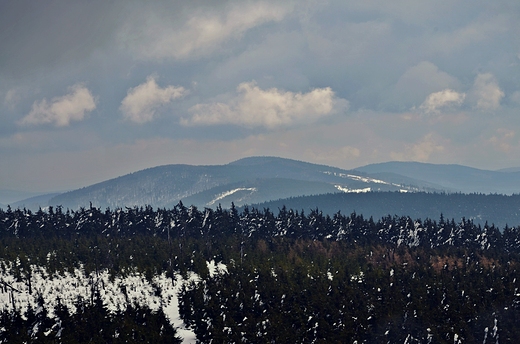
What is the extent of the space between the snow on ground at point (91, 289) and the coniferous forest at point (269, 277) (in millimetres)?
718

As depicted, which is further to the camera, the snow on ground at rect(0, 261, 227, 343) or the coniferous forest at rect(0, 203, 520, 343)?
the snow on ground at rect(0, 261, 227, 343)

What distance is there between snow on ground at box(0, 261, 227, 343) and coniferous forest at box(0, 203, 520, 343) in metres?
0.72

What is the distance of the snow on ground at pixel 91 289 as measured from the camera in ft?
329

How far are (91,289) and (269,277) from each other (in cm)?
3368

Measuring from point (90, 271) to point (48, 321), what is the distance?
3669 centimetres

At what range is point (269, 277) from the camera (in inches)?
A: 4013

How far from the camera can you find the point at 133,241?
461ft

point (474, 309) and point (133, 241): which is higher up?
point (133, 241)

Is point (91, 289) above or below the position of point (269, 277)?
below

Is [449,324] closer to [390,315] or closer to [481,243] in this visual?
[390,315]

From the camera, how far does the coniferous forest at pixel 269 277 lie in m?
77.7

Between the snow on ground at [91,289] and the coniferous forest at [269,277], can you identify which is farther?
the snow on ground at [91,289]

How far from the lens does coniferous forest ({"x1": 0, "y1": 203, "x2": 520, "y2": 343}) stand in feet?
255

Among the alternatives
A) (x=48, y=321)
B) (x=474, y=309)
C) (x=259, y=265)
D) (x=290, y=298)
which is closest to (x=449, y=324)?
(x=474, y=309)
